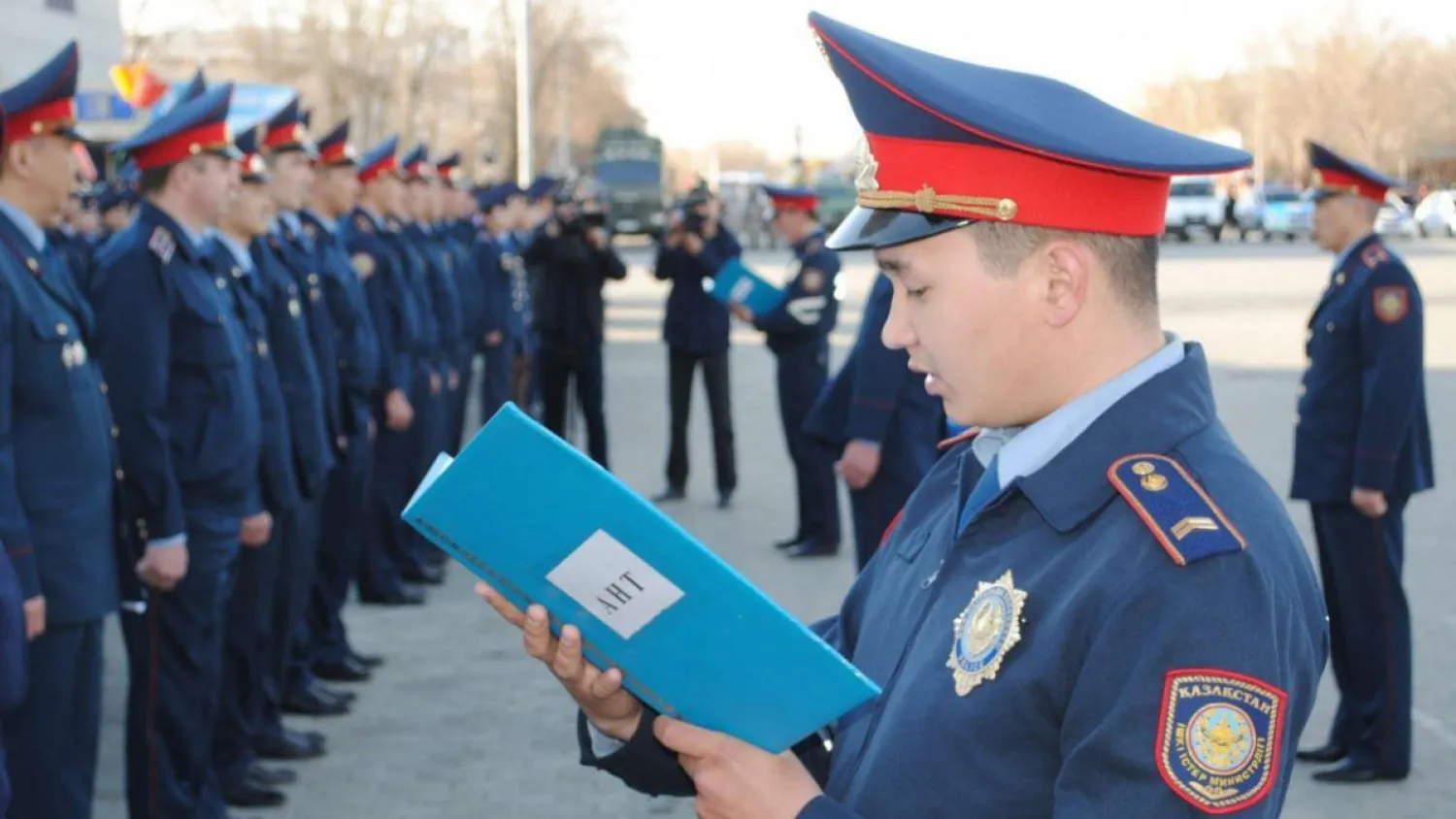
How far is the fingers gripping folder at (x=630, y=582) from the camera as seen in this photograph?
1.72 meters

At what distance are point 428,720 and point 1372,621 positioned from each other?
11.4ft

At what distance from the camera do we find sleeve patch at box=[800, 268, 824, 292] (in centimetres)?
909

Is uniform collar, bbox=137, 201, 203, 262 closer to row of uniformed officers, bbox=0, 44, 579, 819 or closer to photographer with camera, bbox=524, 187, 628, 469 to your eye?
row of uniformed officers, bbox=0, 44, 579, 819

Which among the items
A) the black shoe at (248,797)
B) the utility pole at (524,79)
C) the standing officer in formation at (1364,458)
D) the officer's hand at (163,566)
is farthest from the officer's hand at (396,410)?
the utility pole at (524,79)

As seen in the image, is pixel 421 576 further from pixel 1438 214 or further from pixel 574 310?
pixel 1438 214

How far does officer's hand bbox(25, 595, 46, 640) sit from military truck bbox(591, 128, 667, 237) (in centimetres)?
4015

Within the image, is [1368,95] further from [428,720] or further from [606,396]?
[428,720]

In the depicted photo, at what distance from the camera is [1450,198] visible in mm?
48688

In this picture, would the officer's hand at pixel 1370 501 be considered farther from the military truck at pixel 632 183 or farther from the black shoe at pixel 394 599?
the military truck at pixel 632 183

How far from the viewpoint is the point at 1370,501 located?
5.43m

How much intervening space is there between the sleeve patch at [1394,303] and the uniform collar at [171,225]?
381cm

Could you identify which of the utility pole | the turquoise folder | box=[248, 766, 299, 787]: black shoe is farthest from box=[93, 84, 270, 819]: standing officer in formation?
the utility pole

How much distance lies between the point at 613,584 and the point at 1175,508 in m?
0.61

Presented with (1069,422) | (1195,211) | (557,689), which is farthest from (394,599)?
(1195,211)
